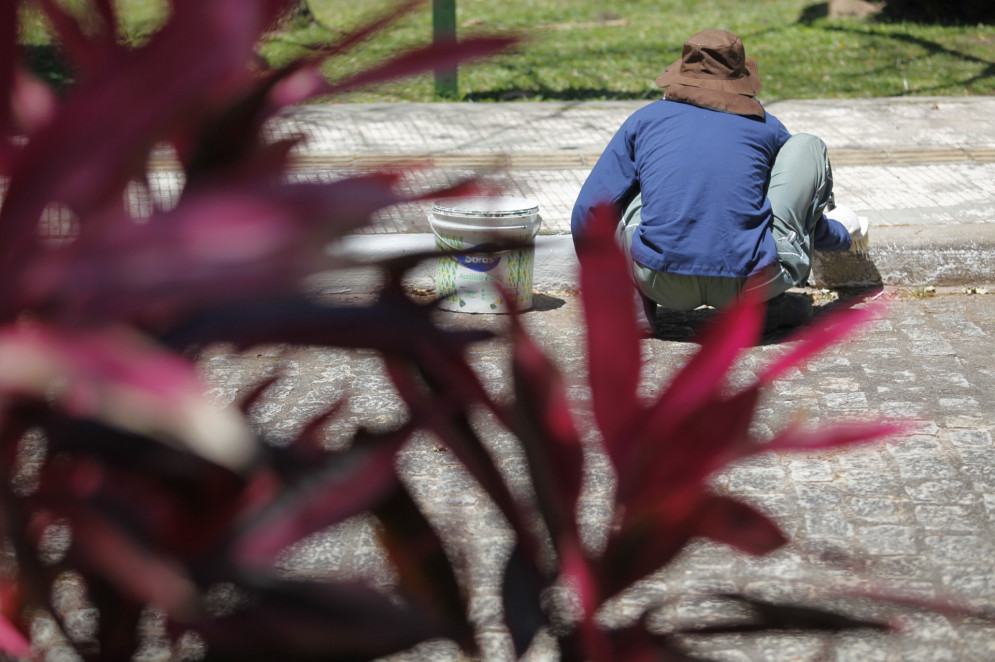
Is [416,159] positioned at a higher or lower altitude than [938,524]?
higher

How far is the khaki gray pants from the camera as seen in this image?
13.6 ft

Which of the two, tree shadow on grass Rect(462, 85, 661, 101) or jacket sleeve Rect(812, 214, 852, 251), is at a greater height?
jacket sleeve Rect(812, 214, 852, 251)

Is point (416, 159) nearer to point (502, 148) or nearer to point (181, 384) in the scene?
point (181, 384)

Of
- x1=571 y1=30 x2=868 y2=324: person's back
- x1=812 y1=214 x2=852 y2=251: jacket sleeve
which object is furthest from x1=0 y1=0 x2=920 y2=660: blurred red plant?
x1=812 y1=214 x2=852 y2=251: jacket sleeve

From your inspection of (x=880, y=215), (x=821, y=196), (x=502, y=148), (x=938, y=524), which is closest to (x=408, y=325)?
(x=938, y=524)

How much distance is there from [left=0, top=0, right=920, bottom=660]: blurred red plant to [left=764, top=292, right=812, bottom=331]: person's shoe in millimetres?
4009

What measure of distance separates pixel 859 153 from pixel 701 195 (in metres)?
2.87

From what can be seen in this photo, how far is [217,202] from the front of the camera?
422 millimetres

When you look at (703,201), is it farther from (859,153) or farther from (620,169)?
(859,153)

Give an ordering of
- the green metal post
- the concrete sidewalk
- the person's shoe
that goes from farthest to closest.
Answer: the green metal post, the concrete sidewalk, the person's shoe

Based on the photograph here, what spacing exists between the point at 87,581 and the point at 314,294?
22cm

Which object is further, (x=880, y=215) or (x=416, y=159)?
(x=880, y=215)

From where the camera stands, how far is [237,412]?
0.54m

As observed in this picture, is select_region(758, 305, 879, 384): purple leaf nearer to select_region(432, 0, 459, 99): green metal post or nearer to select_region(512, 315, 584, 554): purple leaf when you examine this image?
select_region(512, 315, 584, 554): purple leaf
